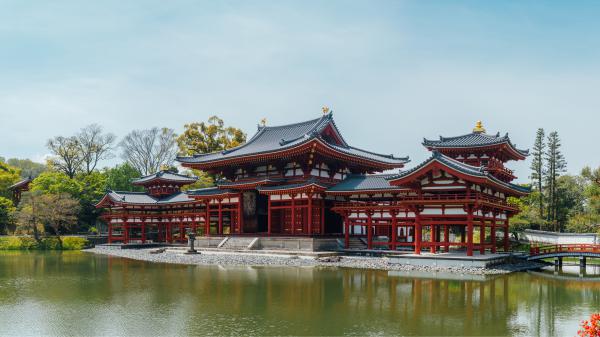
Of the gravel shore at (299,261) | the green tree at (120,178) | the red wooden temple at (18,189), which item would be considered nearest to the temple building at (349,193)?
the gravel shore at (299,261)

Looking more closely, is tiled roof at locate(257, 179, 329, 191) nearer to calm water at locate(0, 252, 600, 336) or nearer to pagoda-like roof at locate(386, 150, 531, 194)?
pagoda-like roof at locate(386, 150, 531, 194)

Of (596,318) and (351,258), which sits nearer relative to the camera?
(596,318)

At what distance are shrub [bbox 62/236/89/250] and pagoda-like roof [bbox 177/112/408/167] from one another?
14083 mm

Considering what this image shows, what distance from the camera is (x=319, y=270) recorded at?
995 inches

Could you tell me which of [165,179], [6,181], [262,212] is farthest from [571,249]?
[6,181]

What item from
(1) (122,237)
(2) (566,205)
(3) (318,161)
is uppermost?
(3) (318,161)

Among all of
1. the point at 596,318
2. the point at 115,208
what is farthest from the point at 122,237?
the point at 596,318

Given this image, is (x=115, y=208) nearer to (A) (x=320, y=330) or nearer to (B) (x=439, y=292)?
(B) (x=439, y=292)

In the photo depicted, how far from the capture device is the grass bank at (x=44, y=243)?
4822 centimetres

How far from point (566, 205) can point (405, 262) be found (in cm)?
3185

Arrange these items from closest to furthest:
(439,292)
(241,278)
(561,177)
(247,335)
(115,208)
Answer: (247,335)
(439,292)
(241,278)
(115,208)
(561,177)

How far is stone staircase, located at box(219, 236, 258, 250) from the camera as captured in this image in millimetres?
35356

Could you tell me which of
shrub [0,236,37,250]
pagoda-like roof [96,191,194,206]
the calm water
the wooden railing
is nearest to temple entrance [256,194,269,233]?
pagoda-like roof [96,191,194,206]

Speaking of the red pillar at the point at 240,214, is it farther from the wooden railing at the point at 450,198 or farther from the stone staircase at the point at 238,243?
the wooden railing at the point at 450,198
